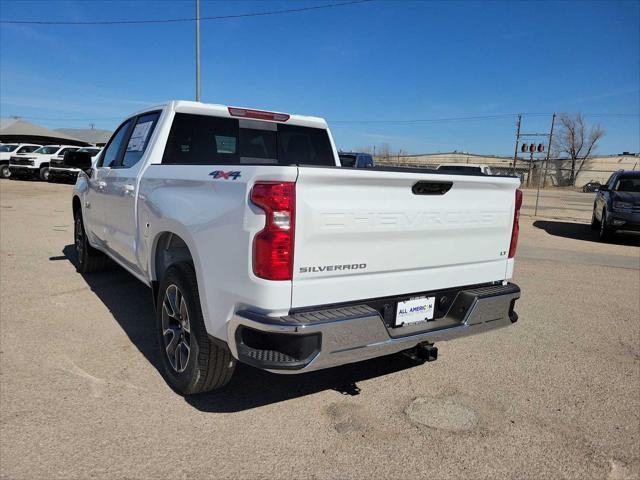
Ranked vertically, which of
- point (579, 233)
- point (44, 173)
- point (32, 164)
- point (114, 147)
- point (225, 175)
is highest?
point (114, 147)

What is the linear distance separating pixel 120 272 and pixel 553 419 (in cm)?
560

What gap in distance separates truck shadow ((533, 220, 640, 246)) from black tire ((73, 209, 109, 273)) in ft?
37.3

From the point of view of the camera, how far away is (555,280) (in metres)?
7.44

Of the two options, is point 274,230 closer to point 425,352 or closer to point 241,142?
point 425,352

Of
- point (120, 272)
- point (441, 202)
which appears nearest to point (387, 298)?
point (441, 202)

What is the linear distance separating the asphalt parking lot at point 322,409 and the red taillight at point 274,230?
109cm

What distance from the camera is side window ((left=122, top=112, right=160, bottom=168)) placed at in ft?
14.5

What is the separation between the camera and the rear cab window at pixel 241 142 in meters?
4.33

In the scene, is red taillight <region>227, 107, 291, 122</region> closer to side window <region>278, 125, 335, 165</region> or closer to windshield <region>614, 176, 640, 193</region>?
side window <region>278, 125, 335, 165</region>

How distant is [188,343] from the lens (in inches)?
127

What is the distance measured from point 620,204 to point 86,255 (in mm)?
11425

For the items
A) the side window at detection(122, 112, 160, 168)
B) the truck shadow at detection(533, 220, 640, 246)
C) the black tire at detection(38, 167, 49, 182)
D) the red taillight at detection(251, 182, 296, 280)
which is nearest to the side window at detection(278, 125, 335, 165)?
the side window at detection(122, 112, 160, 168)

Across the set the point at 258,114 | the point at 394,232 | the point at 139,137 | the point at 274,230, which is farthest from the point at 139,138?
the point at 394,232

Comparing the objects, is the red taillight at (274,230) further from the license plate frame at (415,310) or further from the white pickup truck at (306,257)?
the license plate frame at (415,310)
